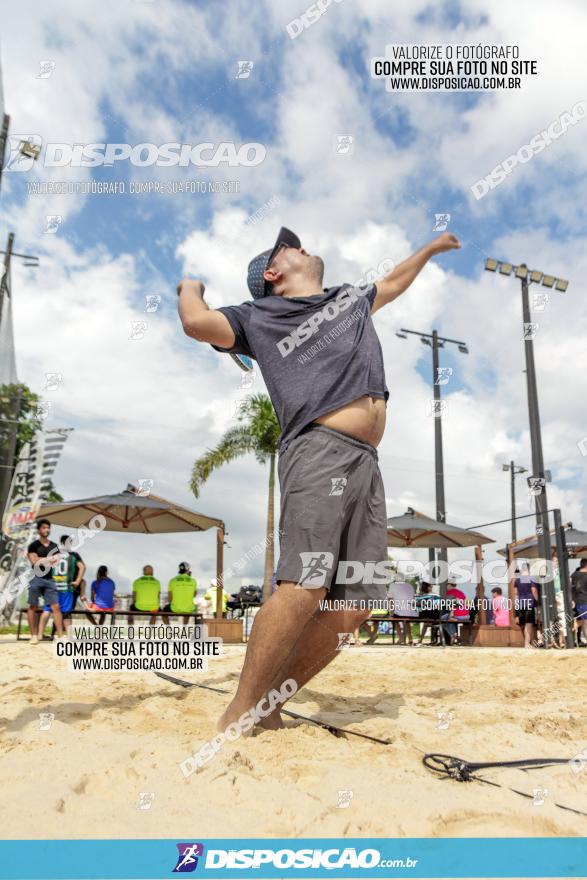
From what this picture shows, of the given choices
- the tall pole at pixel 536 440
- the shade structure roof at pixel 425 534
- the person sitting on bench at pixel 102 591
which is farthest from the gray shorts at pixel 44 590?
the tall pole at pixel 536 440

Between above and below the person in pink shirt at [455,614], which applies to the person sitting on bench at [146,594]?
above

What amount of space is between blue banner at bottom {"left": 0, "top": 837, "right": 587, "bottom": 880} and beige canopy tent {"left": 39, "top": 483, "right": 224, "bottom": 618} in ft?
31.2

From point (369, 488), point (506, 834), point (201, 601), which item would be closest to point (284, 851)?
point (506, 834)

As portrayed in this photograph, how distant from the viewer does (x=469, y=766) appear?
5.73 ft

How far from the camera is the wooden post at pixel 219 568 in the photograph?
1046 cm

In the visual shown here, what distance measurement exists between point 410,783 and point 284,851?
50 centimetres

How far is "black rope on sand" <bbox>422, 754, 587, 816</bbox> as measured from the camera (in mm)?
1674

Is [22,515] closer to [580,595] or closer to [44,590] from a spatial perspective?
[44,590]

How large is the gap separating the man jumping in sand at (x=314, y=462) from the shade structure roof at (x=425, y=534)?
400 inches

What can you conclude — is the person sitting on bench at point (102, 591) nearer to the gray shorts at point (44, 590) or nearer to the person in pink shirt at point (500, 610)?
the gray shorts at point (44, 590)

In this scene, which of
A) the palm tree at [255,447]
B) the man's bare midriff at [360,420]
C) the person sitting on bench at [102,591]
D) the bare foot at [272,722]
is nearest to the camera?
the bare foot at [272,722]

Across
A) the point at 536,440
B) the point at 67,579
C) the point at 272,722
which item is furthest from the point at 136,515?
the point at 272,722

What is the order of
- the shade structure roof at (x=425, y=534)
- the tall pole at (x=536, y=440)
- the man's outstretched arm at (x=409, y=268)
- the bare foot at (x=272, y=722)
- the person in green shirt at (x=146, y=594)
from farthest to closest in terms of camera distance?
the shade structure roof at (x=425, y=534) → the tall pole at (x=536, y=440) → the person in green shirt at (x=146, y=594) → the man's outstretched arm at (x=409, y=268) → the bare foot at (x=272, y=722)

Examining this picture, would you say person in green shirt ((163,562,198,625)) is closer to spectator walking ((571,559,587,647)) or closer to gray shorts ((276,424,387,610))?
spectator walking ((571,559,587,647))
